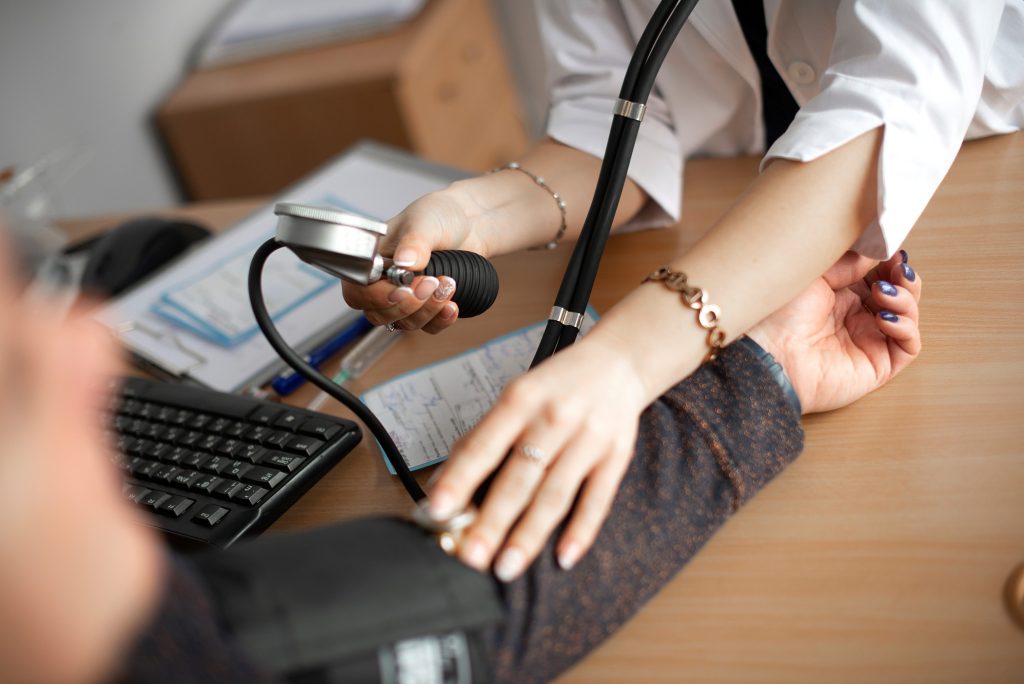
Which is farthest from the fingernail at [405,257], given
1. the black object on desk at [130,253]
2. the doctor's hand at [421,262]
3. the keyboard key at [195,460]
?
the black object on desk at [130,253]

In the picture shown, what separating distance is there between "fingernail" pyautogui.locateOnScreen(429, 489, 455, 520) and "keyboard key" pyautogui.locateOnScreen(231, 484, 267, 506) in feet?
0.68

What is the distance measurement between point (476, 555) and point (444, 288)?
0.82 ft

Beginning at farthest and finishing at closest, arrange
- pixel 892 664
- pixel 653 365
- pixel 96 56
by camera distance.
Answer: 1. pixel 96 56
2. pixel 653 365
3. pixel 892 664

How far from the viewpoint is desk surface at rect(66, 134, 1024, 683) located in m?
0.48

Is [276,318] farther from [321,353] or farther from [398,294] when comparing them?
[398,294]

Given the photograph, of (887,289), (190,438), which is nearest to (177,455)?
(190,438)

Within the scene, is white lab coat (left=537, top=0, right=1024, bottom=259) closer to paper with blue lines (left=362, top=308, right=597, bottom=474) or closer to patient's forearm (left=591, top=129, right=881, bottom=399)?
patient's forearm (left=591, top=129, right=881, bottom=399)

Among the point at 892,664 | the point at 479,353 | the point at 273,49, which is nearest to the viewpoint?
the point at 892,664

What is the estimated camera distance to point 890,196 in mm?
614

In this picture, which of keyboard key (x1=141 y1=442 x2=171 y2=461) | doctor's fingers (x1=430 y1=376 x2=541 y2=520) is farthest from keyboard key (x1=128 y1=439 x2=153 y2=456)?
doctor's fingers (x1=430 y1=376 x2=541 y2=520)

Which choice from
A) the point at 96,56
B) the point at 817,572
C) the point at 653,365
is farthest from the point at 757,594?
the point at 96,56

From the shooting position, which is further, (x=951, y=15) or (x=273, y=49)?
(x=273, y=49)

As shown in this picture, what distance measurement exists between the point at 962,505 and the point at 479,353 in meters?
0.39

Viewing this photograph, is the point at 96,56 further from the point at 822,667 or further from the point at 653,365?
the point at 822,667
